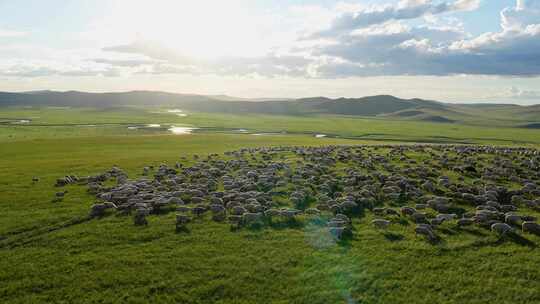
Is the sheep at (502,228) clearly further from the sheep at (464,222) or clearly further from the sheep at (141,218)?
the sheep at (141,218)

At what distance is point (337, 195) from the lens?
1017 inches

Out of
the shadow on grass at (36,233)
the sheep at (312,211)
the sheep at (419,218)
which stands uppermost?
the sheep at (419,218)

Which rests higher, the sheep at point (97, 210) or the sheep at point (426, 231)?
the sheep at point (426, 231)

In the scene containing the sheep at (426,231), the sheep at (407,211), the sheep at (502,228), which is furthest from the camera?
the sheep at (407,211)

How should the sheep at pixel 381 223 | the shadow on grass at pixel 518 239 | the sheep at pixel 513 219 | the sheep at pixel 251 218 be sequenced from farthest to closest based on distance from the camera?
the sheep at pixel 251 218
the sheep at pixel 381 223
the sheep at pixel 513 219
the shadow on grass at pixel 518 239

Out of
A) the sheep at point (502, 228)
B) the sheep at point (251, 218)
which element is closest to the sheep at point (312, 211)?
the sheep at point (251, 218)

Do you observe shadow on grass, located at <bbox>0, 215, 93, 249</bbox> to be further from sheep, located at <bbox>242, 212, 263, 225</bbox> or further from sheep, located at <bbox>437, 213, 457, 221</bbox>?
sheep, located at <bbox>437, 213, 457, 221</bbox>

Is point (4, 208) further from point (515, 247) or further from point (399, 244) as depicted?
point (515, 247)

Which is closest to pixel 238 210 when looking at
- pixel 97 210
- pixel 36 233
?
pixel 97 210

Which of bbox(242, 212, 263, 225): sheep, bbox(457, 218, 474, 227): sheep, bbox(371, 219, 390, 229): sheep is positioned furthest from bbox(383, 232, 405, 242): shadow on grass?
bbox(242, 212, 263, 225): sheep

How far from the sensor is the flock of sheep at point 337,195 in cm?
2025

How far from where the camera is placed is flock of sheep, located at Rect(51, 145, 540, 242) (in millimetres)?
20250

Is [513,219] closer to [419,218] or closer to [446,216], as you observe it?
[446,216]

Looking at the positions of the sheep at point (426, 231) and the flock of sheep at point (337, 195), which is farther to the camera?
the flock of sheep at point (337, 195)
